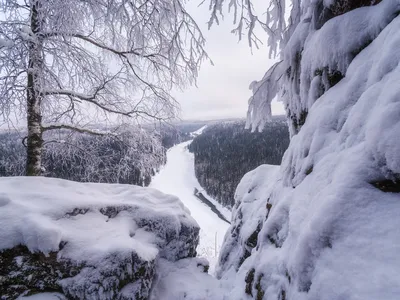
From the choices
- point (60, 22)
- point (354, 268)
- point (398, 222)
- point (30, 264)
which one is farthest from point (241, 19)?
point (30, 264)

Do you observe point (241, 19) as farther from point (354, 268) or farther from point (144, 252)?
point (144, 252)

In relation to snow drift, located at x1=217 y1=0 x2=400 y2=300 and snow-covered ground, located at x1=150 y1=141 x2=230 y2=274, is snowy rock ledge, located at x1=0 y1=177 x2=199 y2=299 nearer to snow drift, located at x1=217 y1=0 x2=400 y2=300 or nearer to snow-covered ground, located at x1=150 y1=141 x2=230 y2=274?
snow drift, located at x1=217 y1=0 x2=400 y2=300

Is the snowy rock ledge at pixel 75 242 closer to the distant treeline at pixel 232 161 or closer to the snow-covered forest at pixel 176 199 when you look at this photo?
the snow-covered forest at pixel 176 199

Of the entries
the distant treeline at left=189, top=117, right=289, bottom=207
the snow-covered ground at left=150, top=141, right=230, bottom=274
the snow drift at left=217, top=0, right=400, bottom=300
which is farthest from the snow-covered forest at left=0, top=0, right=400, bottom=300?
the distant treeline at left=189, top=117, right=289, bottom=207

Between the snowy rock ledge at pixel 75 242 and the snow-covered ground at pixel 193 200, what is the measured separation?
42.2 ft

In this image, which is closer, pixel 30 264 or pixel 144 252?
pixel 30 264

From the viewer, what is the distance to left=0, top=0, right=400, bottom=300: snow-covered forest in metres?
1.45

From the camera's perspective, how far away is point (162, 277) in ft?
12.2

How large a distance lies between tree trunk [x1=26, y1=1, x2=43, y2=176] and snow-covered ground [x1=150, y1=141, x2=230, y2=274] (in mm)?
13591

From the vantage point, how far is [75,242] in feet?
9.29

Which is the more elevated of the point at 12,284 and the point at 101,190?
the point at 101,190

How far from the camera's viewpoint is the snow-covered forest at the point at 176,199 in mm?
1450

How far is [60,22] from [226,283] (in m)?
5.42

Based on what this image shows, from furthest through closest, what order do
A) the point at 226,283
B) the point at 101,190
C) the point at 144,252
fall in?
1. the point at 101,190
2. the point at 226,283
3. the point at 144,252
